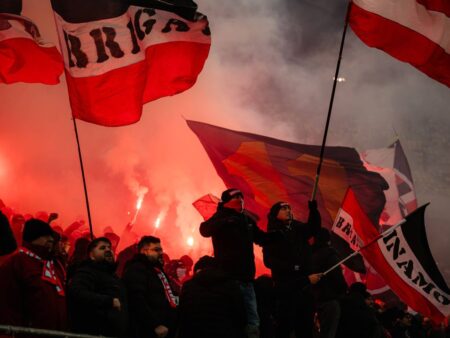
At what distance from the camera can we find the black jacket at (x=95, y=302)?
13.2ft

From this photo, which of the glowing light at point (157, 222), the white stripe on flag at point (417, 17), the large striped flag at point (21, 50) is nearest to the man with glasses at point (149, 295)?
the large striped flag at point (21, 50)

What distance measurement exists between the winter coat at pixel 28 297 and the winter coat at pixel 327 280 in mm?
2868

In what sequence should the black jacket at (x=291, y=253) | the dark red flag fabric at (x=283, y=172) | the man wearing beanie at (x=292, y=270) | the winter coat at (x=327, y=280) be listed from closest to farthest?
the man wearing beanie at (x=292, y=270) < the black jacket at (x=291, y=253) < the winter coat at (x=327, y=280) < the dark red flag fabric at (x=283, y=172)

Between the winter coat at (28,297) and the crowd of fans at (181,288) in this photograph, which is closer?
the winter coat at (28,297)

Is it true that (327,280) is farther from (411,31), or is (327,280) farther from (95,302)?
(411,31)

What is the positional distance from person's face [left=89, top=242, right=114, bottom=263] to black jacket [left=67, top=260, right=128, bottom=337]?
0.35 feet

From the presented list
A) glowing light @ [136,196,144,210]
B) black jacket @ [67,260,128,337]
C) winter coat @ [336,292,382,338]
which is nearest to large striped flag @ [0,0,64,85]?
black jacket @ [67,260,128,337]

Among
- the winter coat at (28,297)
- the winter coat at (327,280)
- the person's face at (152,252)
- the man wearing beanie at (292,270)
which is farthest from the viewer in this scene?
the winter coat at (327,280)

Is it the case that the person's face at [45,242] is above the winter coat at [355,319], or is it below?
above

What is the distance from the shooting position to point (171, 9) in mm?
6652

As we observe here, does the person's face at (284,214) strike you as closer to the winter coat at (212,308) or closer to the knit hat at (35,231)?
the winter coat at (212,308)

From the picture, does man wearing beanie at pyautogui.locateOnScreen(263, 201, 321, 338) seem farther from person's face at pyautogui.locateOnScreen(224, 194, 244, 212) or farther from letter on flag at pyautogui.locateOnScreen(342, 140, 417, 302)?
letter on flag at pyautogui.locateOnScreen(342, 140, 417, 302)

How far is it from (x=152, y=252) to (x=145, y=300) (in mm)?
490

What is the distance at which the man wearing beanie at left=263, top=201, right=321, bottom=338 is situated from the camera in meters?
4.88
